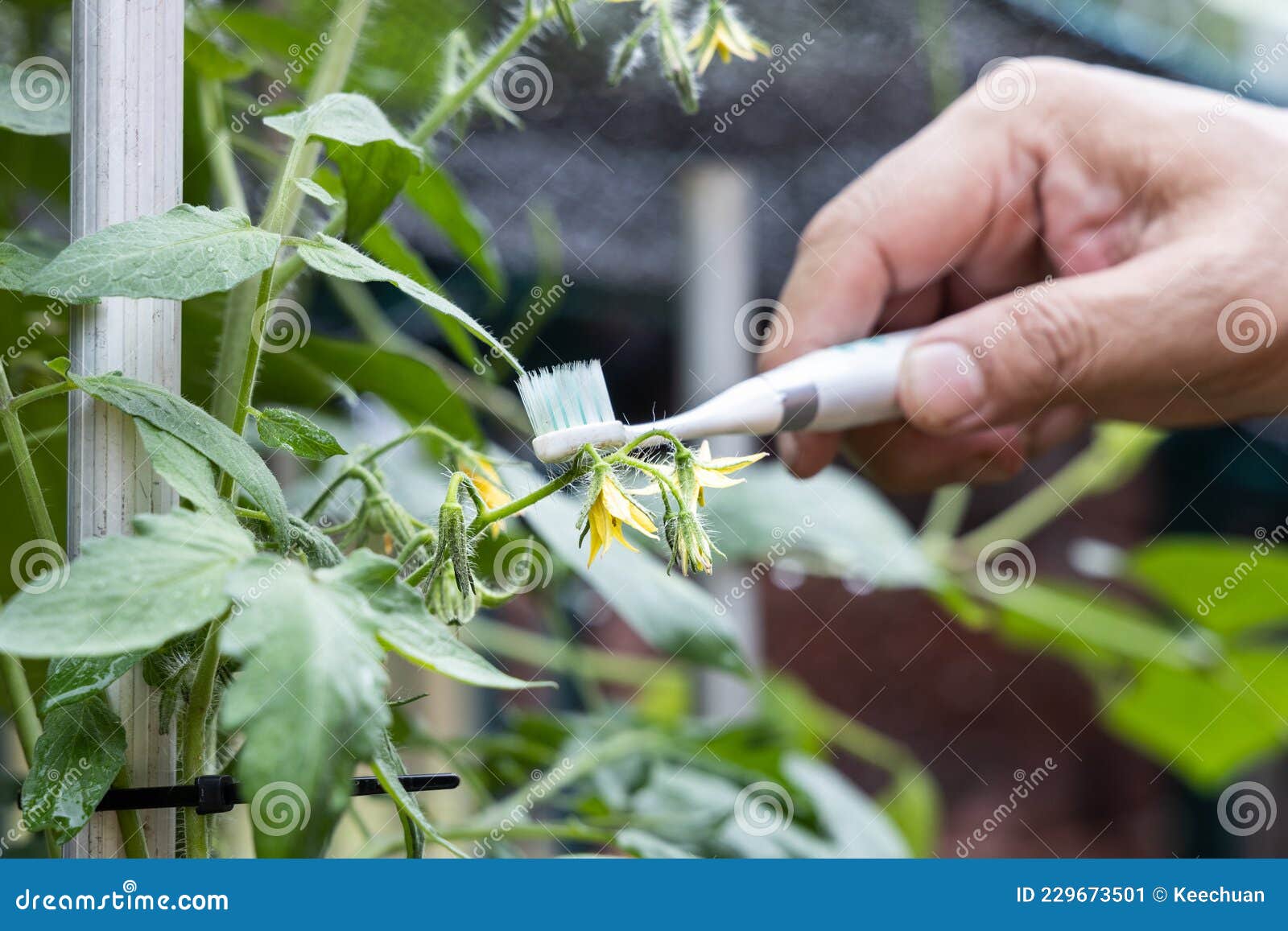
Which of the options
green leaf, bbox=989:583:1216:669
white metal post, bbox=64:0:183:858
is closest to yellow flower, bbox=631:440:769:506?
white metal post, bbox=64:0:183:858

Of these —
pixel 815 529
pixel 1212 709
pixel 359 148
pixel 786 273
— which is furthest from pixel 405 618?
pixel 786 273

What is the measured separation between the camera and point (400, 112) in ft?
1.69

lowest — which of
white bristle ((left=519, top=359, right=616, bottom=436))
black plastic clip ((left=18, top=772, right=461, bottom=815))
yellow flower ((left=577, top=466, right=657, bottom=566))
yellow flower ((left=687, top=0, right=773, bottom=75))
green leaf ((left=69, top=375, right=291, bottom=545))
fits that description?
black plastic clip ((left=18, top=772, right=461, bottom=815))

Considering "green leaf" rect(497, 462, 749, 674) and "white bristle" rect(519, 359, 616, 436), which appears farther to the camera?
"green leaf" rect(497, 462, 749, 674)

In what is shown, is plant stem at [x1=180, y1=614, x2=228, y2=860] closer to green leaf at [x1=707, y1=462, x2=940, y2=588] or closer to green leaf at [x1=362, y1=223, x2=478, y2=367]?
green leaf at [x1=362, y1=223, x2=478, y2=367]

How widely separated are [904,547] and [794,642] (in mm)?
898

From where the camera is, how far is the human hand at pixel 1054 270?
38 centimetres

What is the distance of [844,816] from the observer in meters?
0.55

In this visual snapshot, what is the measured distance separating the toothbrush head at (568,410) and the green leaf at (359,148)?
0.06 meters

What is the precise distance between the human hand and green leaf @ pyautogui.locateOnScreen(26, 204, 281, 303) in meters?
0.24

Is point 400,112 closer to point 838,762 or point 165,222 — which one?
point 165,222

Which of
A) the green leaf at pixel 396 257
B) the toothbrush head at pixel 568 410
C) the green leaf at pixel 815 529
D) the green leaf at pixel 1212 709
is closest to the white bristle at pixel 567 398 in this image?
the toothbrush head at pixel 568 410

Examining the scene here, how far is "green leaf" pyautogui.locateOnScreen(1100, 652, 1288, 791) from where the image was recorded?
0.69m
